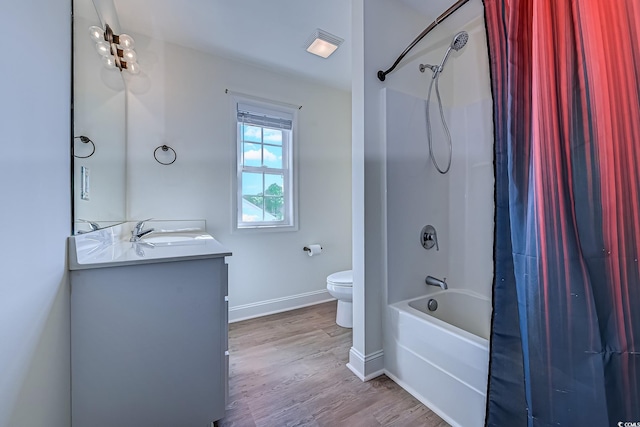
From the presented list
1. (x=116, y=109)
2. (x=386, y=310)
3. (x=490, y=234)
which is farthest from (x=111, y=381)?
(x=490, y=234)

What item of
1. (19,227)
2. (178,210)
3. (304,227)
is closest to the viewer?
(19,227)

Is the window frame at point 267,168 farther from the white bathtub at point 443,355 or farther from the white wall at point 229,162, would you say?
the white bathtub at point 443,355

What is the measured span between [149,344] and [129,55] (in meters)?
2.01

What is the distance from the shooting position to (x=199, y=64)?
2.17 m

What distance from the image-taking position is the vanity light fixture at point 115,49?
1.34 m

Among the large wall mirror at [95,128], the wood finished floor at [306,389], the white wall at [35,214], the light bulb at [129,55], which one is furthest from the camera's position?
the light bulb at [129,55]

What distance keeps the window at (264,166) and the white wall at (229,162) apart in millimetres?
99

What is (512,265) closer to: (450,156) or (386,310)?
(386,310)

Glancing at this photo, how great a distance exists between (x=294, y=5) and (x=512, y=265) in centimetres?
204

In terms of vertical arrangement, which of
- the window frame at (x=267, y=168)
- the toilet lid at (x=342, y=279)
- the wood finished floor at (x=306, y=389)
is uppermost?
the window frame at (x=267, y=168)

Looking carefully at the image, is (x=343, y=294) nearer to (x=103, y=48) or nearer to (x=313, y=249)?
(x=313, y=249)

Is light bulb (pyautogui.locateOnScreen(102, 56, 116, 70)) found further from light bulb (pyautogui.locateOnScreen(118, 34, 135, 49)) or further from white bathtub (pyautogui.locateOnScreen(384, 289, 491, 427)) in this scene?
white bathtub (pyautogui.locateOnScreen(384, 289, 491, 427))

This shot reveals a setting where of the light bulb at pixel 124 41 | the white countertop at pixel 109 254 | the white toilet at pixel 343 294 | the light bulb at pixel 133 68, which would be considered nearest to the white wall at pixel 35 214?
the white countertop at pixel 109 254

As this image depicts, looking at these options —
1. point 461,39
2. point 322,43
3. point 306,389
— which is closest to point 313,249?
point 306,389
